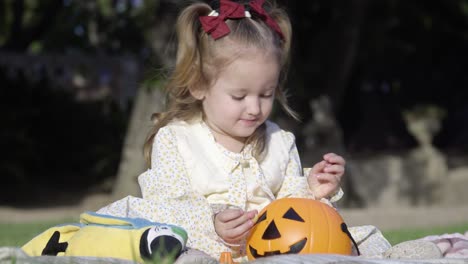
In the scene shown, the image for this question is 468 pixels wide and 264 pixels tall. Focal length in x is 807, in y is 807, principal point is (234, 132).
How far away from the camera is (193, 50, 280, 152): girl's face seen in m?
4.32

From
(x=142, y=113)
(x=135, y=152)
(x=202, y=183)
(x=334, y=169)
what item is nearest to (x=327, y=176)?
(x=334, y=169)

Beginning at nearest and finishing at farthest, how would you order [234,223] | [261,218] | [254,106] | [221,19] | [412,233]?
1. [234,223]
2. [261,218]
3. [254,106]
4. [221,19]
5. [412,233]

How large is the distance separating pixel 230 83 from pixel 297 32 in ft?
36.0

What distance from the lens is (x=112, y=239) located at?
3.68 meters

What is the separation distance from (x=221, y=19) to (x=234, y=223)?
53.2 inches

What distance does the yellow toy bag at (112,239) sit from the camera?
11.4 ft

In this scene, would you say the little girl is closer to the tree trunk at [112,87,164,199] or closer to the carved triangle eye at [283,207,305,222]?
the carved triangle eye at [283,207,305,222]

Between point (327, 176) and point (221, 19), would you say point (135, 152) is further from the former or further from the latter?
point (327, 176)

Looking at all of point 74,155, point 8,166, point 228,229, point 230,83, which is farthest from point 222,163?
point 74,155

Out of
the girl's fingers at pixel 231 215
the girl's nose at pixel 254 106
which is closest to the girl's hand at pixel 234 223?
the girl's fingers at pixel 231 215

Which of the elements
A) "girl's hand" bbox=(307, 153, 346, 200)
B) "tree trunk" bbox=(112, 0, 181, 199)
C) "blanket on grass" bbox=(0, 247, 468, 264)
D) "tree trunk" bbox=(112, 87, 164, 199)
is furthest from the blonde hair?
"tree trunk" bbox=(112, 87, 164, 199)

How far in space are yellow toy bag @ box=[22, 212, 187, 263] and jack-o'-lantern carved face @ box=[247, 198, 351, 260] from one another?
0.46 meters

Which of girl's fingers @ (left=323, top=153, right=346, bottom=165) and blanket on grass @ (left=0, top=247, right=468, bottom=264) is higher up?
girl's fingers @ (left=323, top=153, right=346, bottom=165)

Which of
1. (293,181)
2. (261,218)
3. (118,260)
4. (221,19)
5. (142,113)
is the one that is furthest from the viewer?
(142,113)
